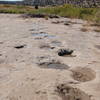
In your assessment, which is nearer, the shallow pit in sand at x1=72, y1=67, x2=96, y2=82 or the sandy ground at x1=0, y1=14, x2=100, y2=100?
the sandy ground at x1=0, y1=14, x2=100, y2=100

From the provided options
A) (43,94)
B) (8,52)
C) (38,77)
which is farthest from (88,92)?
(8,52)

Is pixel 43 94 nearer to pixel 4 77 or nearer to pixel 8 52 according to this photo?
pixel 4 77

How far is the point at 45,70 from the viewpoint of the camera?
579 centimetres

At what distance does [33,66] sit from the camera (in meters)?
6.03

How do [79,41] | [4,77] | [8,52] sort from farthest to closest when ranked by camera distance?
[79,41]
[8,52]
[4,77]

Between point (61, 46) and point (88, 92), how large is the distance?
3.63 m

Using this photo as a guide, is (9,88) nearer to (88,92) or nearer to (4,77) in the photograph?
(4,77)

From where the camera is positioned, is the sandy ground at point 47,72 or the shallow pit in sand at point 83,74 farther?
the shallow pit in sand at point 83,74

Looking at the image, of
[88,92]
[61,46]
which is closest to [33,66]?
[88,92]

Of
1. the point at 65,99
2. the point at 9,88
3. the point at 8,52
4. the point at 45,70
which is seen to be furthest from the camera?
the point at 8,52

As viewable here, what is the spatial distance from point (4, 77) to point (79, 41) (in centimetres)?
457

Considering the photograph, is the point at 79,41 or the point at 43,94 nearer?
the point at 43,94

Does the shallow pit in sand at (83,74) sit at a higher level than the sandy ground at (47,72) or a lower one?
lower

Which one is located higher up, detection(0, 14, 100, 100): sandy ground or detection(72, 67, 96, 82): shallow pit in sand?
detection(0, 14, 100, 100): sandy ground
